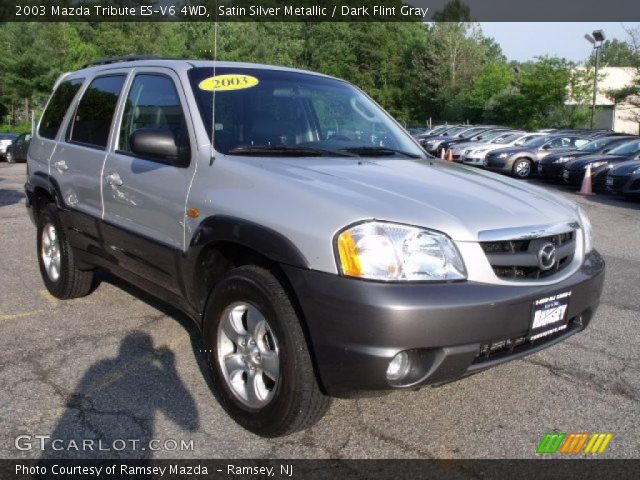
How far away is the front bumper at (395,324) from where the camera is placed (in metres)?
2.59

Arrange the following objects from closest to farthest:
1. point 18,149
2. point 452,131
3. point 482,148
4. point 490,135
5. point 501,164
Answer: point 501,164 → point 482,148 → point 18,149 → point 490,135 → point 452,131

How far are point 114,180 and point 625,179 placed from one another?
11706 mm

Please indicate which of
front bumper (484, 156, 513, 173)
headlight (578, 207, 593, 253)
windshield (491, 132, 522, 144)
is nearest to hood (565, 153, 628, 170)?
front bumper (484, 156, 513, 173)

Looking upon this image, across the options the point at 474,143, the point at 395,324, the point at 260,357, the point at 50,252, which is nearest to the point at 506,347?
the point at 395,324

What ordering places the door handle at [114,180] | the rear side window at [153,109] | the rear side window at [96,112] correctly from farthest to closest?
the rear side window at [96,112]
the door handle at [114,180]
the rear side window at [153,109]

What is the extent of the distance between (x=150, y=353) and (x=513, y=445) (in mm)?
2309

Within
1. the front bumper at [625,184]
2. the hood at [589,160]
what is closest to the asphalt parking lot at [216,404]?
the front bumper at [625,184]

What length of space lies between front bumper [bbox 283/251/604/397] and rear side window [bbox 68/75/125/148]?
7.58ft

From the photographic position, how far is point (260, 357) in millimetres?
3062

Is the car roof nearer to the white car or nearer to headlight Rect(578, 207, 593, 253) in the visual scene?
headlight Rect(578, 207, 593, 253)

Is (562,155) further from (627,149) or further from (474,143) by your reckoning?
(474,143)

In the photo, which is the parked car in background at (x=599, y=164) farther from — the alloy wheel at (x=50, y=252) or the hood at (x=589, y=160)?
the alloy wheel at (x=50, y=252)

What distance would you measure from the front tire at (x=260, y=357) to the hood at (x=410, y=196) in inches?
17.4

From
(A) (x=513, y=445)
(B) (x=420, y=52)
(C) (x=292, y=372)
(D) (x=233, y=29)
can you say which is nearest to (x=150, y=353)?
(C) (x=292, y=372)
